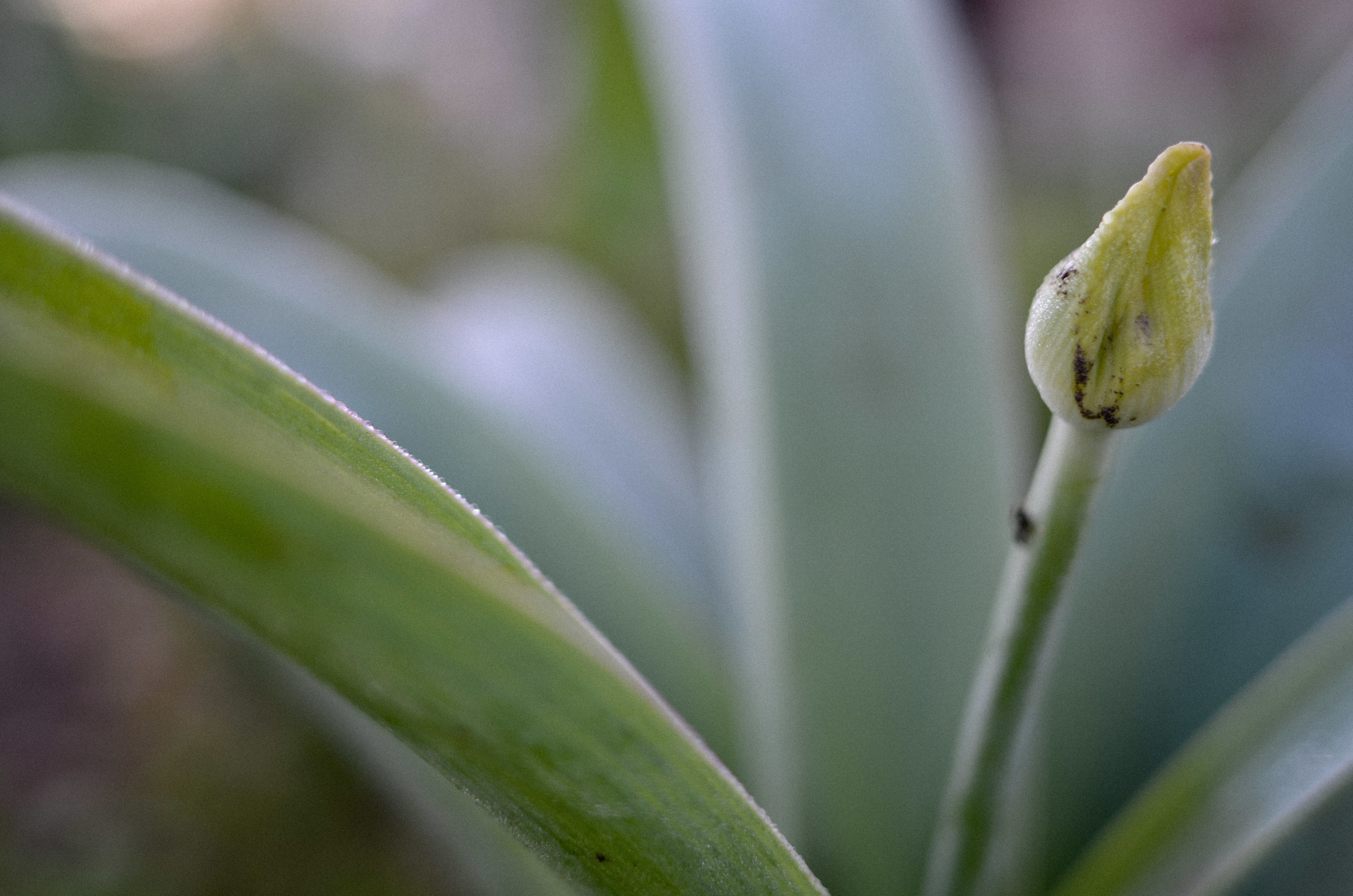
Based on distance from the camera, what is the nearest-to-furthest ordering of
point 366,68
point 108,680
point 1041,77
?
point 108,680
point 1041,77
point 366,68

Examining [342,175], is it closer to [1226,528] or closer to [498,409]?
[498,409]

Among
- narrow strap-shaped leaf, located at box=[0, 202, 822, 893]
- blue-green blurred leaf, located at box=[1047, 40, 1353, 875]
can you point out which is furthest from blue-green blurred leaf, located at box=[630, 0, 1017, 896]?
narrow strap-shaped leaf, located at box=[0, 202, 822, 893]

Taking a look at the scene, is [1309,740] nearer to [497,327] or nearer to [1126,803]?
[1126,803]

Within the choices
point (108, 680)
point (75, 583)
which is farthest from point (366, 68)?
point (108, 680)

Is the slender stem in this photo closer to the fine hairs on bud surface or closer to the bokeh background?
the fine hairs on bud surface

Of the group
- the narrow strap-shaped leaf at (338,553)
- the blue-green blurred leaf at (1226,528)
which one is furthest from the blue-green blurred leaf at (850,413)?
the narrow strap-shaped leaf at (338,553)

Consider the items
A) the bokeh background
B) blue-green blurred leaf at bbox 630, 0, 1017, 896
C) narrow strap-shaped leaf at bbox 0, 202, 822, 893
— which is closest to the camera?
narrow strap-shaped leaf at bbox 0, 202, 822, 893
